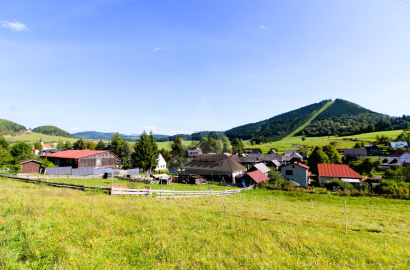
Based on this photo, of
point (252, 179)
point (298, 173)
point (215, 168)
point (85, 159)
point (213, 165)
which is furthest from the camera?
point (213, 165)

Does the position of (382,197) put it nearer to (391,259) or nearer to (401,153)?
(391,259)

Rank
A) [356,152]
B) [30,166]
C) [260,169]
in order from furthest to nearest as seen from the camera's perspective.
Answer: [356,152], [260,169], [30,166]

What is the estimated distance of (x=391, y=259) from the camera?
6.80 meters

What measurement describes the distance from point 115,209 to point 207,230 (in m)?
5.30

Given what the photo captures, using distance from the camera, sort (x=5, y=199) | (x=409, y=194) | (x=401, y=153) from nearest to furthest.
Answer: (x=5, y=199) < (x=409, y=194) < (x=401, y=153)

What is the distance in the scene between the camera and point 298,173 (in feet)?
150

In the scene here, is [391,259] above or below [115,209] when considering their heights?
below

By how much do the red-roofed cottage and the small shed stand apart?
6423 mm

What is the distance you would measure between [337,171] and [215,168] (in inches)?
1124

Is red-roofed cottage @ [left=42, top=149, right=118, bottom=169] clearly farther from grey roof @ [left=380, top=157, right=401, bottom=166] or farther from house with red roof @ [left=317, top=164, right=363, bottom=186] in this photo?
grey roof @ [left=380, top=157, right=401, bottom=166]

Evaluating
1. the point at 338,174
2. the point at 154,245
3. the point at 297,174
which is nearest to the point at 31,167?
the point at 154,245

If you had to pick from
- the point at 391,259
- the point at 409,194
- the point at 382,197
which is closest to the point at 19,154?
the point at 391,259

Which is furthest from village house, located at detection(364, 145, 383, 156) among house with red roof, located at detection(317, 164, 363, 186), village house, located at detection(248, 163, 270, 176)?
village house, located at detection(248, 163, 270, 176)

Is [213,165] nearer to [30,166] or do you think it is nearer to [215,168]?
[215,168]
